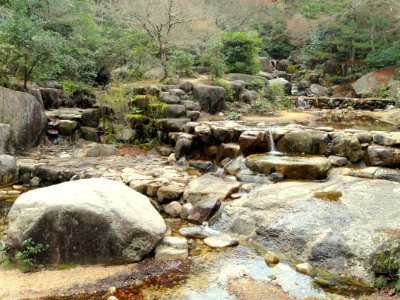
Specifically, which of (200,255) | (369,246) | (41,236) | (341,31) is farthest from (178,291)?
(341,31)

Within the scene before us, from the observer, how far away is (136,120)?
10250 mm

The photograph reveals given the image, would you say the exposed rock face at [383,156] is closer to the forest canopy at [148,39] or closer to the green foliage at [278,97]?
the forest canopy at [148,39]

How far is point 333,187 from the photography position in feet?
20.2

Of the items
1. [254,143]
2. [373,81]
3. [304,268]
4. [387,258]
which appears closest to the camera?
[387,258]

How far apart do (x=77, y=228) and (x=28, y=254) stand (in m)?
0.61

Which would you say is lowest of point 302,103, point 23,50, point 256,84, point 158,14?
point 302,103

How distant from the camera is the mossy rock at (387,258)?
3752mm

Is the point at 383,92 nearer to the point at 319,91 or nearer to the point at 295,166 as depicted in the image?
the point at 319,91

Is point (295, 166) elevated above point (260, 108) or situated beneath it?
situated beneath

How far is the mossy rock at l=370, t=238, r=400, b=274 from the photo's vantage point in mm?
3752

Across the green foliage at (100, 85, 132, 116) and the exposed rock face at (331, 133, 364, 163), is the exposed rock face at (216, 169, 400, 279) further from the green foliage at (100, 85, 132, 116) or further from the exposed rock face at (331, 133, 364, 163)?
the green foliage at (100, 85, 132, 116)

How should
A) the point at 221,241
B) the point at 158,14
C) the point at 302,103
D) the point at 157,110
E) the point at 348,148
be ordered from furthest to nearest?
the point at 302,103
the point at 158,14
the point at 157,110
the point at 348,148
the point at 221,241

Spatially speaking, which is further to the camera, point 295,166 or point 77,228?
point 295,166

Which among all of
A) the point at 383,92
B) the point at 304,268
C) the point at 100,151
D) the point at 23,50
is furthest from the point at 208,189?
the point at 383,92
